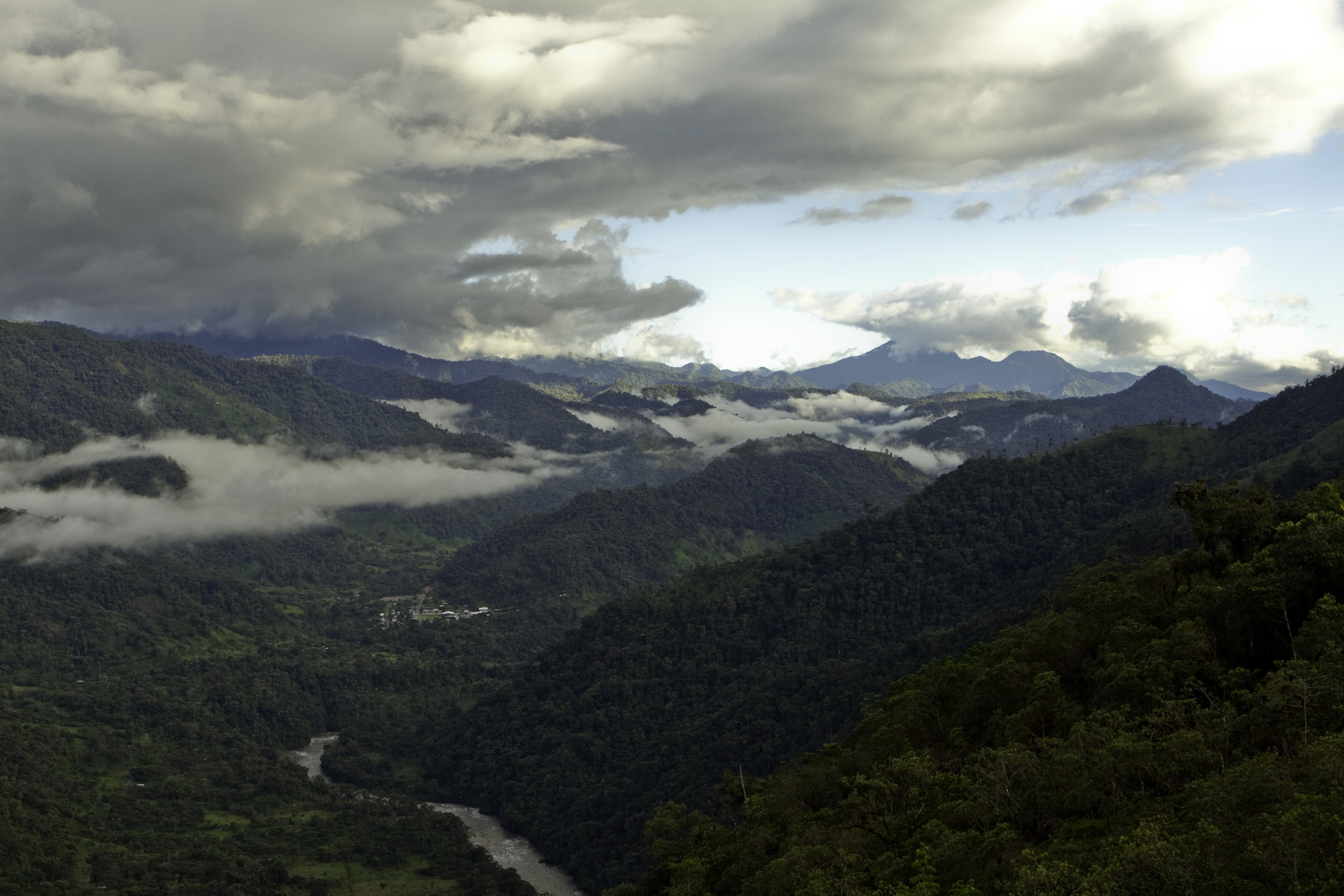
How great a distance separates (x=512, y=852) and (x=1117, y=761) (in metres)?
140

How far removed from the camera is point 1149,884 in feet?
118

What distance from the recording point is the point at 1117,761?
5003 centimetres

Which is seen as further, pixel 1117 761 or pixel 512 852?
pixel 512 852

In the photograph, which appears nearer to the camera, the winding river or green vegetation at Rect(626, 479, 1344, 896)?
green vegetation at Rect(626, 479, 1344, 896)

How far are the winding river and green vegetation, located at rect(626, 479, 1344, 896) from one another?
251ft

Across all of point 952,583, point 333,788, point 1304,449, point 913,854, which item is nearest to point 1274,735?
point 913,854

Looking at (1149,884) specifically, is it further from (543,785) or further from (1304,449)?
(1304,449)

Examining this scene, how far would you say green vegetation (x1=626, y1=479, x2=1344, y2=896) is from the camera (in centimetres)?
3784

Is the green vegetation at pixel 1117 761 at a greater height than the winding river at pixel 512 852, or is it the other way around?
the green vegetation at pixel 1117 761

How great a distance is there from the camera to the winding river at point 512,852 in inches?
5994

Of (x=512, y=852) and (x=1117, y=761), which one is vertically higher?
(x=1117, y=761)

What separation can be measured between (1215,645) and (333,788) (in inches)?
7196

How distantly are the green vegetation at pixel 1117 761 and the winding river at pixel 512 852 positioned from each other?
76610 millimetres

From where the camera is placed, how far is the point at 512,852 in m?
166
